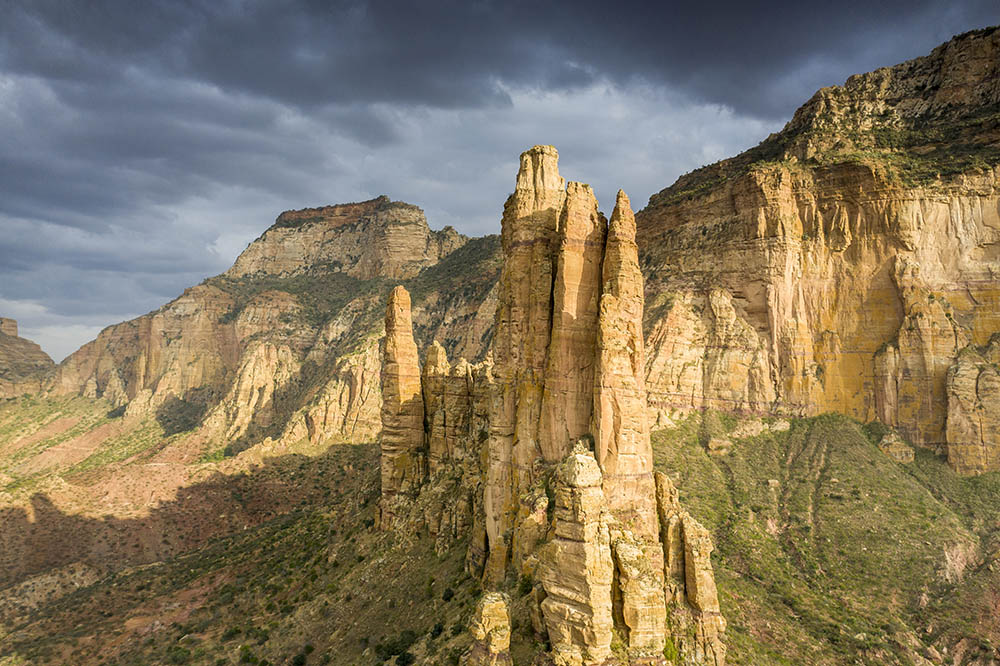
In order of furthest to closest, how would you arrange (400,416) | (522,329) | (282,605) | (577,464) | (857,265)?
(857,265), (400,416), (282,605), (522,329), (577,464)

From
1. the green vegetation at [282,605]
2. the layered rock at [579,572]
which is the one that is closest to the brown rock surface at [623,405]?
the layered rock at [579,572]

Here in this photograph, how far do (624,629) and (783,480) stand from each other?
158 feet

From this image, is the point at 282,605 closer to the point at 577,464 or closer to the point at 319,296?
the point at 577,464

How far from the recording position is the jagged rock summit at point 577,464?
2612 cm

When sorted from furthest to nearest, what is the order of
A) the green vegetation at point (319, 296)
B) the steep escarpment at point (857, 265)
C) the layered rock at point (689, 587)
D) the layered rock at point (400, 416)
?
1. the green vegetation at point (319, 296)
2. the steep escarpment at point (857, 265)
3. the layered rock at point (400, 416)
4. the layered rock at point (689, 587)

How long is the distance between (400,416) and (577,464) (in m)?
31.1

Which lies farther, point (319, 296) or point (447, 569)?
point (319, 296)

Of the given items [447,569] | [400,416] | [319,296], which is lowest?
[447,569]

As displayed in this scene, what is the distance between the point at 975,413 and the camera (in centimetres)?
6256

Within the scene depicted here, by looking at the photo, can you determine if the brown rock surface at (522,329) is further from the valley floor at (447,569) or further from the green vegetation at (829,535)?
the green vegetation at (829,535)

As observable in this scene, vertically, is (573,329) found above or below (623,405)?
above

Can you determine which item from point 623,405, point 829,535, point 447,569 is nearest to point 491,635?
point 623,405

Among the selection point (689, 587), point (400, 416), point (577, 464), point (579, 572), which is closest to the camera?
point (579, 572)

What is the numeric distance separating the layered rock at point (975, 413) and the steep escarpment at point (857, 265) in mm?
788
